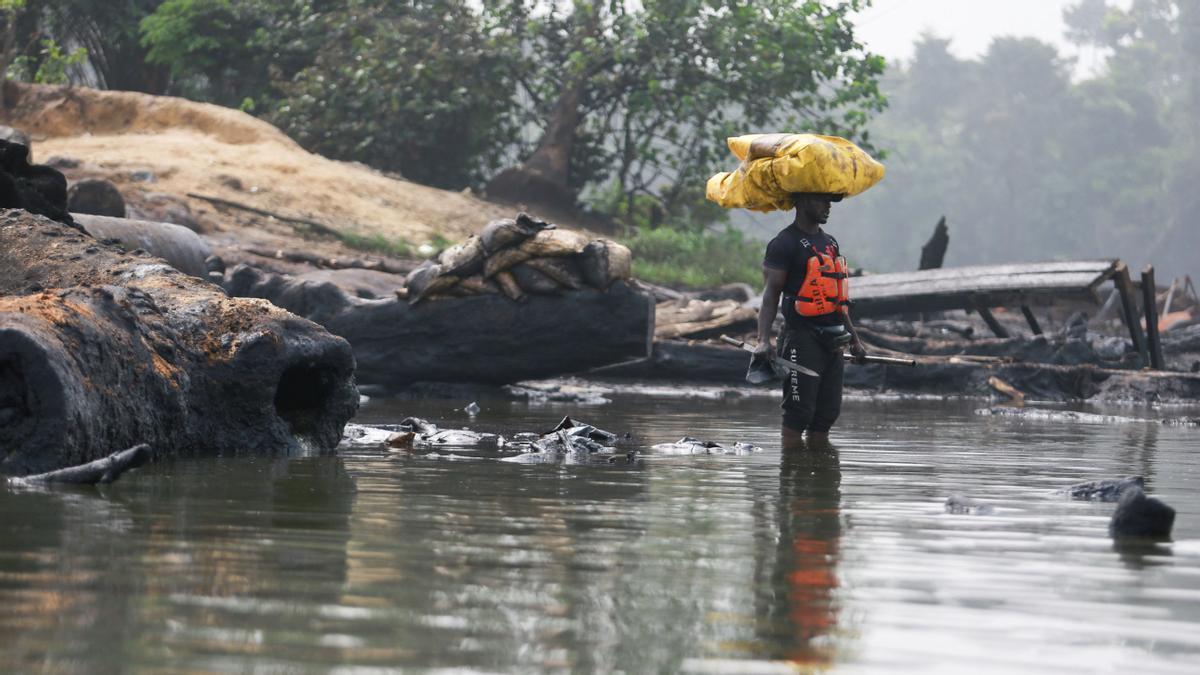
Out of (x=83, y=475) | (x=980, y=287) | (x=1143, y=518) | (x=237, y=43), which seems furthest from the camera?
(x=237, y=43)

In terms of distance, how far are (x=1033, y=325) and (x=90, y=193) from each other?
10.9 metres

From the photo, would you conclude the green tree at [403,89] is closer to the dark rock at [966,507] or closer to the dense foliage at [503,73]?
the dense foliage at [503,73]

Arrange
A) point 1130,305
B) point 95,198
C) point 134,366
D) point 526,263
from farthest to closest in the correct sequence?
point 1130,305, point 95,198, point 526,263, point 134,366

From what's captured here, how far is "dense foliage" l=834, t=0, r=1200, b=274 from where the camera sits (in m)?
69.4

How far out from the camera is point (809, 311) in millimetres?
8375

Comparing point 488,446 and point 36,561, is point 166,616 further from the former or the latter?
point 488,446

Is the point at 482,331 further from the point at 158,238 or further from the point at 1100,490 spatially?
the point at 1100,490

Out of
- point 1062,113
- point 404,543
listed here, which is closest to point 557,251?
point 404,543

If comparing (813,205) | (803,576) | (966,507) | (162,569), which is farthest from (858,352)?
(162,569)

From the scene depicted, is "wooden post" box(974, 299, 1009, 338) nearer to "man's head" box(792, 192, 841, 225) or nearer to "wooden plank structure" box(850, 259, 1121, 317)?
"wooden plank structure" box(850, 259, 1121, 317)

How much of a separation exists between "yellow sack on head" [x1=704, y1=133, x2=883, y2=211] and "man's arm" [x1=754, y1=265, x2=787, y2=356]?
0.47m

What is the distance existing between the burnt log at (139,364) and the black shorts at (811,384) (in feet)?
8.23

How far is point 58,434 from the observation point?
214 inches

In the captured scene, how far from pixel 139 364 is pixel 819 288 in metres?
3.77
